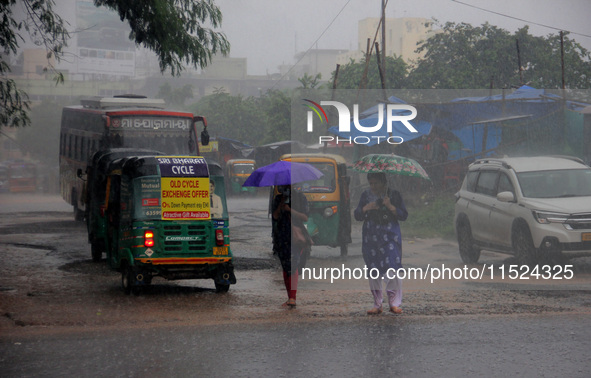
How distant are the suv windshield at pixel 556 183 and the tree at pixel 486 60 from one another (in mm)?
16623

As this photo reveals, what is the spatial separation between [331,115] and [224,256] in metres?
2.66

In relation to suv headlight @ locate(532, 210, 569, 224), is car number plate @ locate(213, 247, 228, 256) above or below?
below

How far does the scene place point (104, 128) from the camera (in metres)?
22.3

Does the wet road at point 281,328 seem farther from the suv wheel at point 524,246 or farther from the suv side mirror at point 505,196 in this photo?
the suv side mirror at point 505,196

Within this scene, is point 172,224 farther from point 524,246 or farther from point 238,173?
point 238,173

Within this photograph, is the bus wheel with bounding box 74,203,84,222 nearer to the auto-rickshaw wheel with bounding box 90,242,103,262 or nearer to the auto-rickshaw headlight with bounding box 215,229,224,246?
the auto-rickshaw wheel with bounding box 90,242,103,262

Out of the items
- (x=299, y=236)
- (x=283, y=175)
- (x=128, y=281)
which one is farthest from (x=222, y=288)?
(x=283, y=175)

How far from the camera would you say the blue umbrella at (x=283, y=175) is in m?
10.1

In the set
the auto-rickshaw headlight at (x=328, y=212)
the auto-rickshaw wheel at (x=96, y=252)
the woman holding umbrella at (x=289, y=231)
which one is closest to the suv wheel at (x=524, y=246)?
the auto-rickshaw headlight at (x=328, y=212)

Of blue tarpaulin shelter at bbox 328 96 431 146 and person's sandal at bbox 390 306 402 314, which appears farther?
blue tarpaulin shelter at bbox 328 96 431 146

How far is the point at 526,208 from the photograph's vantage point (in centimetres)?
1286

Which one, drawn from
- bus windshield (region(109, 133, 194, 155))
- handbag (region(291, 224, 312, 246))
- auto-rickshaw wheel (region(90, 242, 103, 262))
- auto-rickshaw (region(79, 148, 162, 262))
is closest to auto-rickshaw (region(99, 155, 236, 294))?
handbag (region(291, 224, 312, 246))

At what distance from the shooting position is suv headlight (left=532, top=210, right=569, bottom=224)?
12.4 m

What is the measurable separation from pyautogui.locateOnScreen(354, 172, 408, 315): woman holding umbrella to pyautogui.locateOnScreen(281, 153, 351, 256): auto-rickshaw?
581 cm
